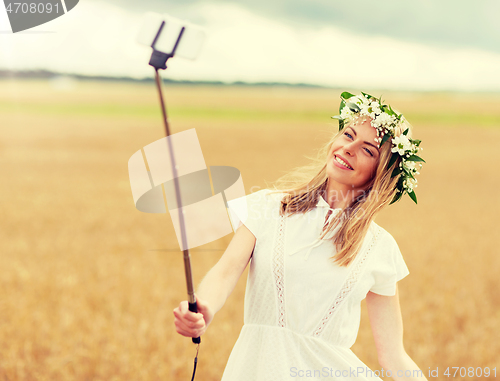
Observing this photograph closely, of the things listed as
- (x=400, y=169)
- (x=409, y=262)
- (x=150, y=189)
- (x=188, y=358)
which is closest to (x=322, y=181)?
(x=400, y=169)

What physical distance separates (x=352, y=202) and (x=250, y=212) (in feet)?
1.62

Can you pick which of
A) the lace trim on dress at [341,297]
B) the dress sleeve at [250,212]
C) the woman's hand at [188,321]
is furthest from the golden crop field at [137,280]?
the lace trim on dress at [341,297]

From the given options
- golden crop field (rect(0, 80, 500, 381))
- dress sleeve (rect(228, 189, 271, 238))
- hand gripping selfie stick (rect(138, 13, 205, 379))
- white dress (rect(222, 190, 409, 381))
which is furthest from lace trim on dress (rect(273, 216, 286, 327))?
hand gripping selfie stick (rect(138, 13, 205, 379))

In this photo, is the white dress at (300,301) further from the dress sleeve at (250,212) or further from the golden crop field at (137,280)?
the golden crop field at (137,280)

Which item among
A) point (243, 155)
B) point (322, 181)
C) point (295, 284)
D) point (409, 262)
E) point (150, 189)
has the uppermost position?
point (150, 189)

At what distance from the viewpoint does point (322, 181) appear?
211cm

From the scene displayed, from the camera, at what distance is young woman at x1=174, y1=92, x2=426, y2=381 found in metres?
1.85

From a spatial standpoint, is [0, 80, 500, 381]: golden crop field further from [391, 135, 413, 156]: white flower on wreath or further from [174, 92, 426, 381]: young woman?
[391, 135, 413, 156]: white flower on wreath

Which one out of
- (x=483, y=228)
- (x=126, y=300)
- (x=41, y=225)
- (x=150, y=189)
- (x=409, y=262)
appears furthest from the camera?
(x=483, y=228)

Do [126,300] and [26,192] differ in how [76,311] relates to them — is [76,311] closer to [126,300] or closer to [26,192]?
[126,300]

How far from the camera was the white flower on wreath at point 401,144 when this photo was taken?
194 cm

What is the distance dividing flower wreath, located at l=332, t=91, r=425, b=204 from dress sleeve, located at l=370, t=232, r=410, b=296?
0.25m

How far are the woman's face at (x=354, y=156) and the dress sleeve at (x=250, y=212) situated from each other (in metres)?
0.34

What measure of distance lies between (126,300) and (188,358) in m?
1.50
